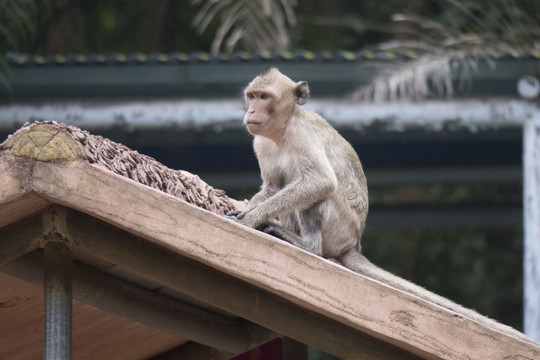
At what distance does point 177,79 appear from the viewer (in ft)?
25.2

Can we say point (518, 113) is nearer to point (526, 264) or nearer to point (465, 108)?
point (465, 108)

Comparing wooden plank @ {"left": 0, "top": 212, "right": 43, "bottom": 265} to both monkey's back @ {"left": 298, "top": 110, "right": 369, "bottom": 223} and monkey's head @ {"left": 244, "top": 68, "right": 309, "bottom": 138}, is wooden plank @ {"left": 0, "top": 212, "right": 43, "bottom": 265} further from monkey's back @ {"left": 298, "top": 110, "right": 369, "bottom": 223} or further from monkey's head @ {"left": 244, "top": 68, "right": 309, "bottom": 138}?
monkey's back @ {"left": 298, "top": 110, "right": 369, "bottom": 223}

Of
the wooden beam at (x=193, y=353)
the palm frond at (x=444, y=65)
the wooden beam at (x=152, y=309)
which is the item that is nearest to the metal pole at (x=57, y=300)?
the wooden beam at (x=152, y=309)

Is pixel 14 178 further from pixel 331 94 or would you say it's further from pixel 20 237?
pixel 331 94

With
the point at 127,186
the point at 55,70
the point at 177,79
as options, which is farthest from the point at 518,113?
the point at 127,186

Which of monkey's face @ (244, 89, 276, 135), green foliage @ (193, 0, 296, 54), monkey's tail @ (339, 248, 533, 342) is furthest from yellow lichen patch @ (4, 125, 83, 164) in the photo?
green foliage @ (193, 0, 296, 54)

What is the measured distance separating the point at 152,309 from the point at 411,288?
103cm

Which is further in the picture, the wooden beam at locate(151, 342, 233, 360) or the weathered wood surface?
the weathered wood surface

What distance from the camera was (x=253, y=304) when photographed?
3.26 m

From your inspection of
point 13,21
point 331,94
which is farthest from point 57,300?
point 13,21

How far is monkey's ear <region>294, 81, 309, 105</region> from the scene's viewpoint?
4777mm

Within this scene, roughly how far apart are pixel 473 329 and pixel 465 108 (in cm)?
488

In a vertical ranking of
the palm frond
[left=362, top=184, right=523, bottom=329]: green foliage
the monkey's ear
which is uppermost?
[left=362, top=184, right=523, bottom=329]: green foliage

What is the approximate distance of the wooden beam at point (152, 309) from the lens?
3.29 meters
